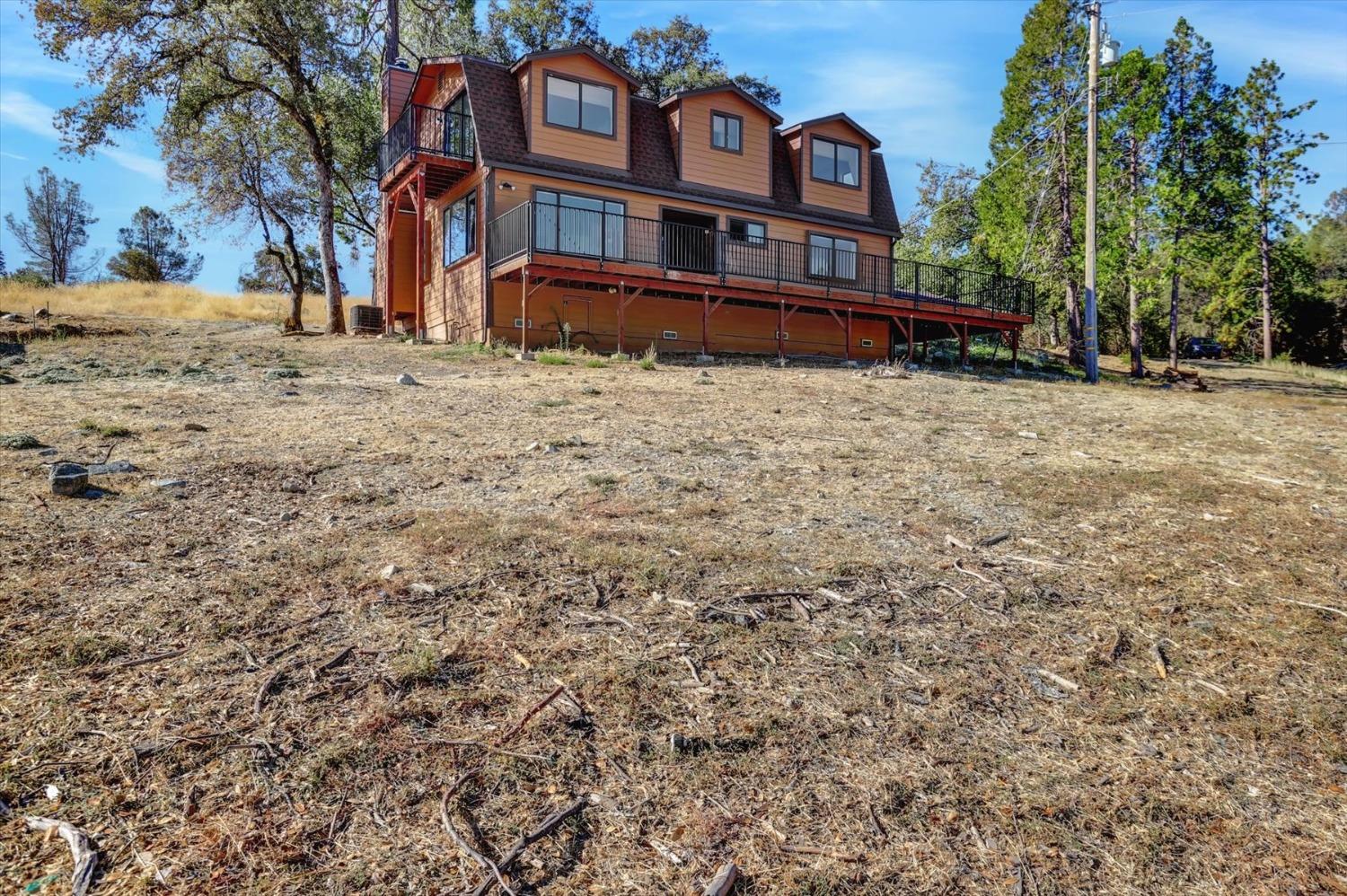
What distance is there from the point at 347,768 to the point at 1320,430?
40.9 feet

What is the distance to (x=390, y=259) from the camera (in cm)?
2050

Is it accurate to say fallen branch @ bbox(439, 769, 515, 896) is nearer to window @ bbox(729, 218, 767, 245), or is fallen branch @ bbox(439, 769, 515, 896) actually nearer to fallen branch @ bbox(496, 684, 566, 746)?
fallen branch @ bbox(496, 684, 566, 746)

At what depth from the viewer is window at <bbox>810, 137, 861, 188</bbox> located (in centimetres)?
2112

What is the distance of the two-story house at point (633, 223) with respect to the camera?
16.7m

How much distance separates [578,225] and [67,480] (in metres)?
13.0

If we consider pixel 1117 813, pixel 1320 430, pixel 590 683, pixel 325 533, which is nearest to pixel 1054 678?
pixel 1117 813

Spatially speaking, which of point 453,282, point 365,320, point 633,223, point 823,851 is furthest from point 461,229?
point 823,851

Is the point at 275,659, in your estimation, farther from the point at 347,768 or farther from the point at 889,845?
the point at 889,845

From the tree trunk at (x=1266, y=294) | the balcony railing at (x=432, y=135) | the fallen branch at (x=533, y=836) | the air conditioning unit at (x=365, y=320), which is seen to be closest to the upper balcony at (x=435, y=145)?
the balcony railing at (x=432, y=135)

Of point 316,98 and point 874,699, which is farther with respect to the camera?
point 316,98

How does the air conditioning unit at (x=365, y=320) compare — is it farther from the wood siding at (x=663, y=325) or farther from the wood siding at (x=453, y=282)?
the wood siding at (x=663, y=325)

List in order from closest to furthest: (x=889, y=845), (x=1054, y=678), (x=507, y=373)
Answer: (x=889, y=845) < (x=1054, y=678) < (x=507, y=373)

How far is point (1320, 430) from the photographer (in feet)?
35.0

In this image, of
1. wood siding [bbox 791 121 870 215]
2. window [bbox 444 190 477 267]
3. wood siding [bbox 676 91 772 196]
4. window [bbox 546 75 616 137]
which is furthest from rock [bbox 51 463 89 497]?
wood siding [bbox 791 121 870 215]
